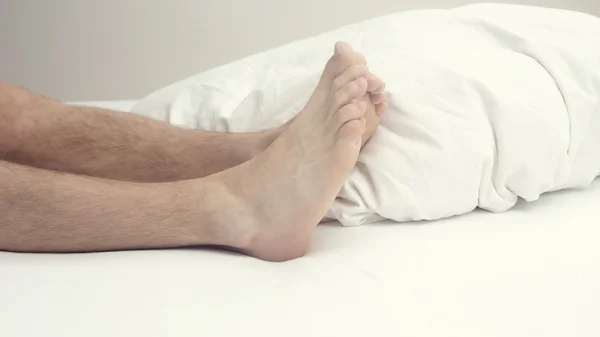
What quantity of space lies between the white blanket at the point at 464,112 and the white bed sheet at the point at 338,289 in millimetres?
59

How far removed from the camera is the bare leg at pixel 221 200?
64cm

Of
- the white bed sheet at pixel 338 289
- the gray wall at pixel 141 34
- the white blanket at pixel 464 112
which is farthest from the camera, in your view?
the gray wall at pixel 141 34

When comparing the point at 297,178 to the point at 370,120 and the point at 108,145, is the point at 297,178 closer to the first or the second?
the point at 370,120

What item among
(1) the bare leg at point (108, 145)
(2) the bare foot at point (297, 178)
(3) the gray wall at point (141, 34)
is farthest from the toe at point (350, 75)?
(3) the gray wall at point (141, 34)

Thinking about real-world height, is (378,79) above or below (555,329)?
above

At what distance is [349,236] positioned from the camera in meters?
0.72

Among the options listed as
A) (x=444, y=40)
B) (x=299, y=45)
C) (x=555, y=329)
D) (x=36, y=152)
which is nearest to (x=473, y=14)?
(x=444, y=40)

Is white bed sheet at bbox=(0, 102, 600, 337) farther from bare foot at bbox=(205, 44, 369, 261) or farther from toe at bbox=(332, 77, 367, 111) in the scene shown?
toe at bbox=(332, 77, 367, 111)

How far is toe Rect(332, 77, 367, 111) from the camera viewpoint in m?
0.71

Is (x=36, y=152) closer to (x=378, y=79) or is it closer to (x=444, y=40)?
(x=378, y=79)

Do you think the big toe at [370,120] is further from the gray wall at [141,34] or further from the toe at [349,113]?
the gray wall at [141,34]

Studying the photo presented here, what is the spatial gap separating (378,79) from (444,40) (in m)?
0.19

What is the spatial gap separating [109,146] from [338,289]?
420 millimetres

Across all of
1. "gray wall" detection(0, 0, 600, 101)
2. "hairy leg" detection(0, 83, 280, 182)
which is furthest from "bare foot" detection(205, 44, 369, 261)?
"gray wall" detection(0, 0, 600, 101)
